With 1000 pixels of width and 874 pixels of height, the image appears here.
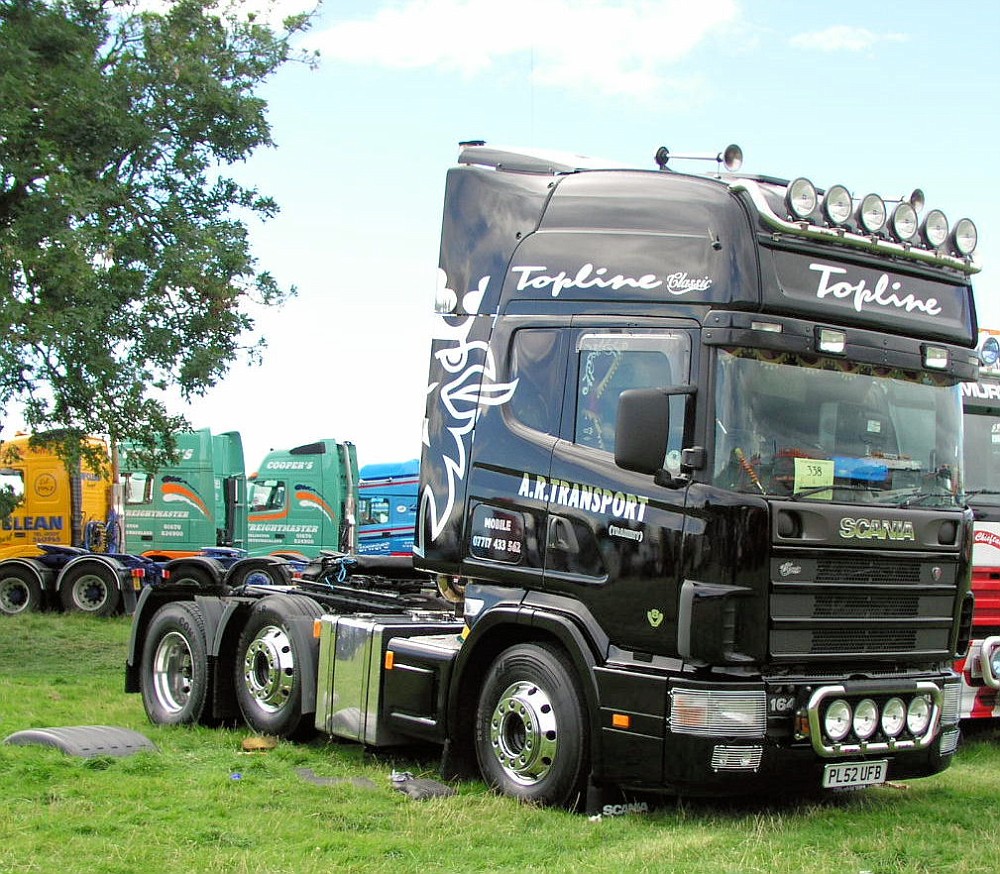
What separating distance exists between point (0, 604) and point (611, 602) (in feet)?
60.3

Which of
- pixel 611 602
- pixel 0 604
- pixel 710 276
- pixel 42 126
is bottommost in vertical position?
pixel 0 604

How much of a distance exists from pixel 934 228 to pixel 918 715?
2.77m

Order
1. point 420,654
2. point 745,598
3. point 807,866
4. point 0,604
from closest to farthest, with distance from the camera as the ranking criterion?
point 807,866 → point 745,598 → point 420,654 → point 0,604

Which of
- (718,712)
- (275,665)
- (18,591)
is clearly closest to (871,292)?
(718,712)

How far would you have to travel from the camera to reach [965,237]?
7.86m

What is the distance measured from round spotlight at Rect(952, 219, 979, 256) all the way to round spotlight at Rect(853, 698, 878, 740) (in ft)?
8.93

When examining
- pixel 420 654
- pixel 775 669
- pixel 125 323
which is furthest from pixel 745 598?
pixel 125 323

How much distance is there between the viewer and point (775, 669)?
22.4 ft

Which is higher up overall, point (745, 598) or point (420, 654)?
point (745, 598)

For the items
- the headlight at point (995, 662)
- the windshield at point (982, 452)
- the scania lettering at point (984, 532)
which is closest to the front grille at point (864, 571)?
the scania lettering at point (984, 532)

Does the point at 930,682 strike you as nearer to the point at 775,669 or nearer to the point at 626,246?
the point at 775,669

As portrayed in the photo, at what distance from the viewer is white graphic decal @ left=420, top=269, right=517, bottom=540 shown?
26.3 feet

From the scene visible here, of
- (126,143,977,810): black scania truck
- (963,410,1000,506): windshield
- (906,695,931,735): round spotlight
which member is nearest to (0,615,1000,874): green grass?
(126,143,977,810): black scania truck

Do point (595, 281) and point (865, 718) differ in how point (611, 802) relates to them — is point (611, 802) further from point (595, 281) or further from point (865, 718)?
point (595, 281)
